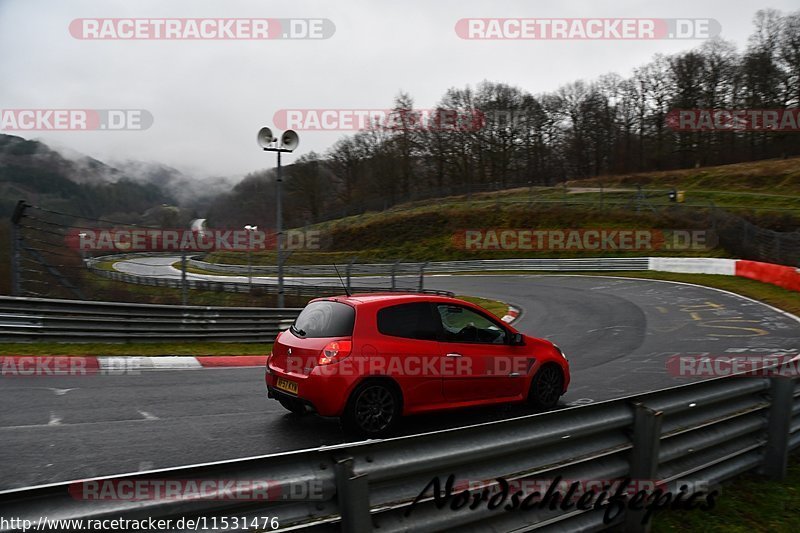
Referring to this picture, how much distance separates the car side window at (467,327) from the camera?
6.82 m

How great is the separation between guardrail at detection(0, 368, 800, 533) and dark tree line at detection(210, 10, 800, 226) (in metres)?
54.9

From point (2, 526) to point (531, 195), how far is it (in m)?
53.4

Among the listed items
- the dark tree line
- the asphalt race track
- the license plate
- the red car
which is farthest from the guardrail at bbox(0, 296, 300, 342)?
the dark tree line

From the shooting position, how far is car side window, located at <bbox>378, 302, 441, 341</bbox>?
21.0 feet

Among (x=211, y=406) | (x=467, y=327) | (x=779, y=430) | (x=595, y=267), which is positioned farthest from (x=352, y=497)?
(x=595, y=267)

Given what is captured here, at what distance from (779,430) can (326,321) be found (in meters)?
4.40

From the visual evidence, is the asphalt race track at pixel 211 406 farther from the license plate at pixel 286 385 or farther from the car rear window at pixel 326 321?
the car rear window at pixel 326 321

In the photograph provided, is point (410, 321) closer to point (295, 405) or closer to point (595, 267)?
point (295, 405)

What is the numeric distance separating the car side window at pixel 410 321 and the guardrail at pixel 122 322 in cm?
748

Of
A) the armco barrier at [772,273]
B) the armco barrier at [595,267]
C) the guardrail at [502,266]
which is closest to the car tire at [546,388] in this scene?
the armco barrier at [595,267]

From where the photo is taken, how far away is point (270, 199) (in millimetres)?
48344

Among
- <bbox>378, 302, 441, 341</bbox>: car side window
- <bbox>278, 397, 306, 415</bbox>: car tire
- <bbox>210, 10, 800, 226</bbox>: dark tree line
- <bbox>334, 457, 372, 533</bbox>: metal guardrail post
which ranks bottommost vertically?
<bbox>278, 397, 306, 415</bbox>: car tire

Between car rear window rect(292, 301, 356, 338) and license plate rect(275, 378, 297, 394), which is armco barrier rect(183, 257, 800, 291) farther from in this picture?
license plate rect(275, 378, 297, 394)

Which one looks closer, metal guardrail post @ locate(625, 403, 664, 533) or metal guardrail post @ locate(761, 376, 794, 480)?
metal guardrail post @ locate(625, 403, 664, 533)
